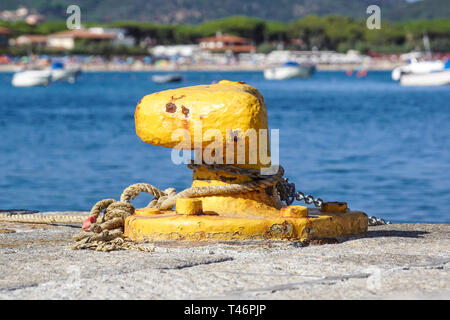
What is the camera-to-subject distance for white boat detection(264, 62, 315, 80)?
99.6 meters

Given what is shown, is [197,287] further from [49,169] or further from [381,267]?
[49,169]

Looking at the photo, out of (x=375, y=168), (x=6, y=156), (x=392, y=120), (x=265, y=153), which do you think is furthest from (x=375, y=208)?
(x=392, y=120)

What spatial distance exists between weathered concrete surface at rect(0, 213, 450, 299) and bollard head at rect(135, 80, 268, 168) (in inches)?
27.0

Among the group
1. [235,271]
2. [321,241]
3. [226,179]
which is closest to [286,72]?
[226,179]

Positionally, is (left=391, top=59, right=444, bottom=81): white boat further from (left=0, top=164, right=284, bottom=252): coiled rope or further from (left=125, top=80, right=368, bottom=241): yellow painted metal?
(left=125, top=80, right=368, bottom=241): yellow painted metal

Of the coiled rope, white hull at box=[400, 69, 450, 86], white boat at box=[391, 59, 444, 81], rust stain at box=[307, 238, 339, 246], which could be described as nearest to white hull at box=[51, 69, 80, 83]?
white hull at box=[400, 69, 450, 86]

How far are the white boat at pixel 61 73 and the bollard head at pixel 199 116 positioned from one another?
268ft

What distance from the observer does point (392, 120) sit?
123ft

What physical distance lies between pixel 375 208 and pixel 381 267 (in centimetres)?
957

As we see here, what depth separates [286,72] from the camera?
329 feet

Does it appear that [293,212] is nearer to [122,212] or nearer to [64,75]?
[122,212]

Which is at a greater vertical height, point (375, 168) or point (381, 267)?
point (381, 267)

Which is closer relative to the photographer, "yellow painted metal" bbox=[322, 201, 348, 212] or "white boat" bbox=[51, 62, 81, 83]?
"yellow painted metal" bbox=[322, 201, 348, 212]

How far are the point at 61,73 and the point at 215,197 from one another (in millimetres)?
84622
